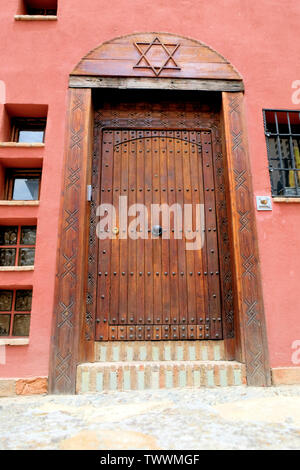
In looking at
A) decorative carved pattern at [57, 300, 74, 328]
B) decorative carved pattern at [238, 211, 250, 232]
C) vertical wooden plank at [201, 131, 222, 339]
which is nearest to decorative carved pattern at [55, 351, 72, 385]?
decorative carved pattern at [57, 300, 74, 328]

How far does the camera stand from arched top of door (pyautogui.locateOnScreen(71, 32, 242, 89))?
327cm

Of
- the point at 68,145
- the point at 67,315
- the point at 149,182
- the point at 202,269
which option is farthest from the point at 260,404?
the point at 68,145

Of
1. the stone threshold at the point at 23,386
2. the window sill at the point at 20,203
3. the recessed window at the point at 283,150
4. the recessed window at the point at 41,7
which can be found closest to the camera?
the stone threshold at the point at 23,386

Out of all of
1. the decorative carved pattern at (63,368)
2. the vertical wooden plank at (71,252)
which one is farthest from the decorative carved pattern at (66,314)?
the decorative carved pattern at (63,368)

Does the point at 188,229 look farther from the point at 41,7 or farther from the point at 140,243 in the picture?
the point at 41,7

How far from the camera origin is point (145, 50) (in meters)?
3.36

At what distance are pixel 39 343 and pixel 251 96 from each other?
10.4 ft

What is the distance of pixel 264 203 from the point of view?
2992 mm

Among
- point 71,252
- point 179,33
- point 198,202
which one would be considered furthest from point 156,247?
point 179,33

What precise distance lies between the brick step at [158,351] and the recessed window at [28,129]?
225 cm

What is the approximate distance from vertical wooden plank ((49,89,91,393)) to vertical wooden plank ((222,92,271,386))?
4.62 feet

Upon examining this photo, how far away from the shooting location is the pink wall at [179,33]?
8.93 ft

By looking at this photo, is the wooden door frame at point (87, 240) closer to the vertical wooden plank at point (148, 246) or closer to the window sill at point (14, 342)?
the window sill at point (14, 342)
